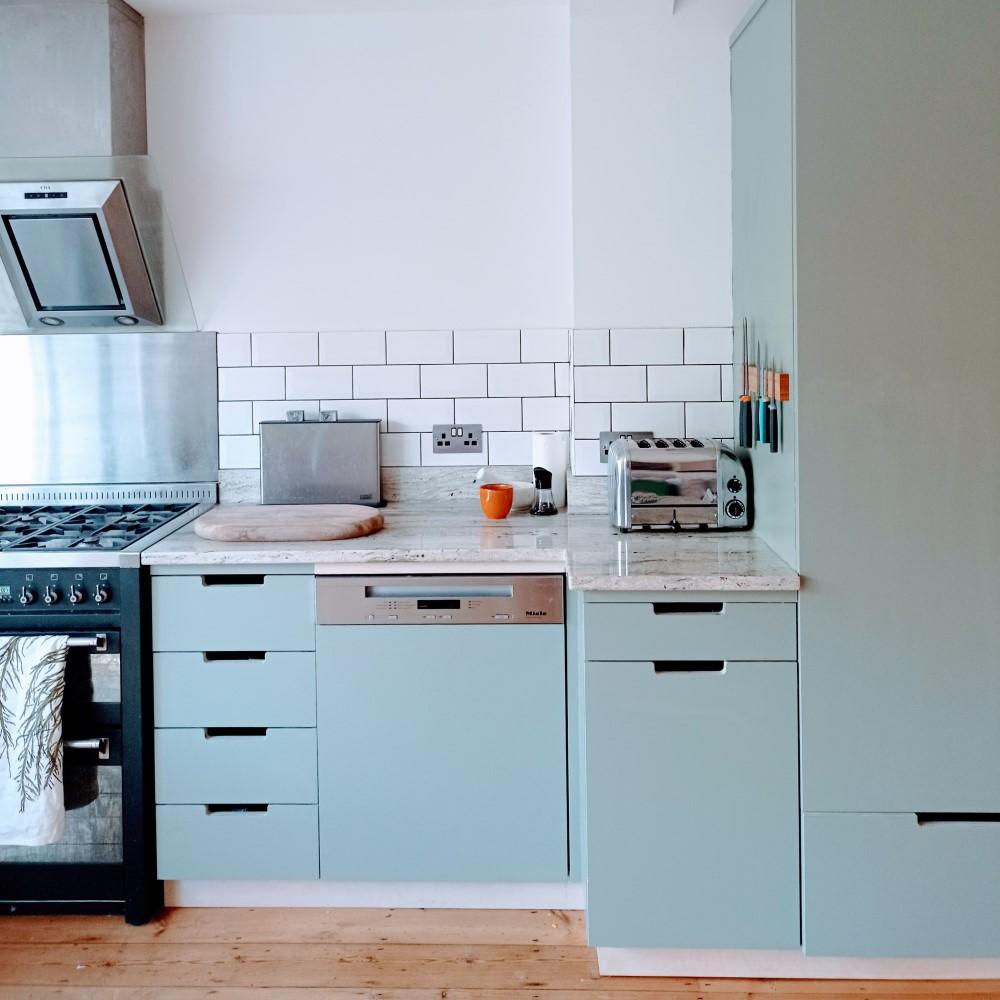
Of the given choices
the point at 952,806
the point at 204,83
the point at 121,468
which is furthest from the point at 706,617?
the point at 204,83

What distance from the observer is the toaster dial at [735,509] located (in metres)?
2.67

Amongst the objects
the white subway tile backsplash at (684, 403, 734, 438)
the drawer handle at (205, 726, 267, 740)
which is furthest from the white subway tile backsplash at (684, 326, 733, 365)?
the drawer handle at (205, 726, 267, 740)

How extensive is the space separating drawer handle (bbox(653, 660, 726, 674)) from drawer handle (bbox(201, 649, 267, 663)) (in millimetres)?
953

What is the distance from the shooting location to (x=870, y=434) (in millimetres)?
2223

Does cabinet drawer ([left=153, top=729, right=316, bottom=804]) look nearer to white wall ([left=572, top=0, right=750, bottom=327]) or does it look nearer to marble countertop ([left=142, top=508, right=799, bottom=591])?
marble countertop ([left=142, top=508, right=799, bottom=591])

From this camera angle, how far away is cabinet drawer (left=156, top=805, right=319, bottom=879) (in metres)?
2.58

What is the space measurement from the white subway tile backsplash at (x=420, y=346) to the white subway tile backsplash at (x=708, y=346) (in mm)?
695

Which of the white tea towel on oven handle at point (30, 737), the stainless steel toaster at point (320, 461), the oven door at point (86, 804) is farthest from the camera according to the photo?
the stainless steel toaster at point (320, 461)

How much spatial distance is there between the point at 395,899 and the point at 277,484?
1208mm

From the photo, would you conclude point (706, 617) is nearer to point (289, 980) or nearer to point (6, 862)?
point (289, 980)

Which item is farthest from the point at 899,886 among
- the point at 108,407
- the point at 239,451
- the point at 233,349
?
the point at 108,407

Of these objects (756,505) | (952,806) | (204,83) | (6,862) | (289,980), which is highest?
(204,83)

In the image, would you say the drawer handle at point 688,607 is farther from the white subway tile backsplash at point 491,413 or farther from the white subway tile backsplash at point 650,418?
the white subway tile backsplash at point 491,413

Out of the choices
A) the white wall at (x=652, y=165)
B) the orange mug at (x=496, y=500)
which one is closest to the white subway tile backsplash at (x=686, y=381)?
the white wall at (x=652, y=165)
